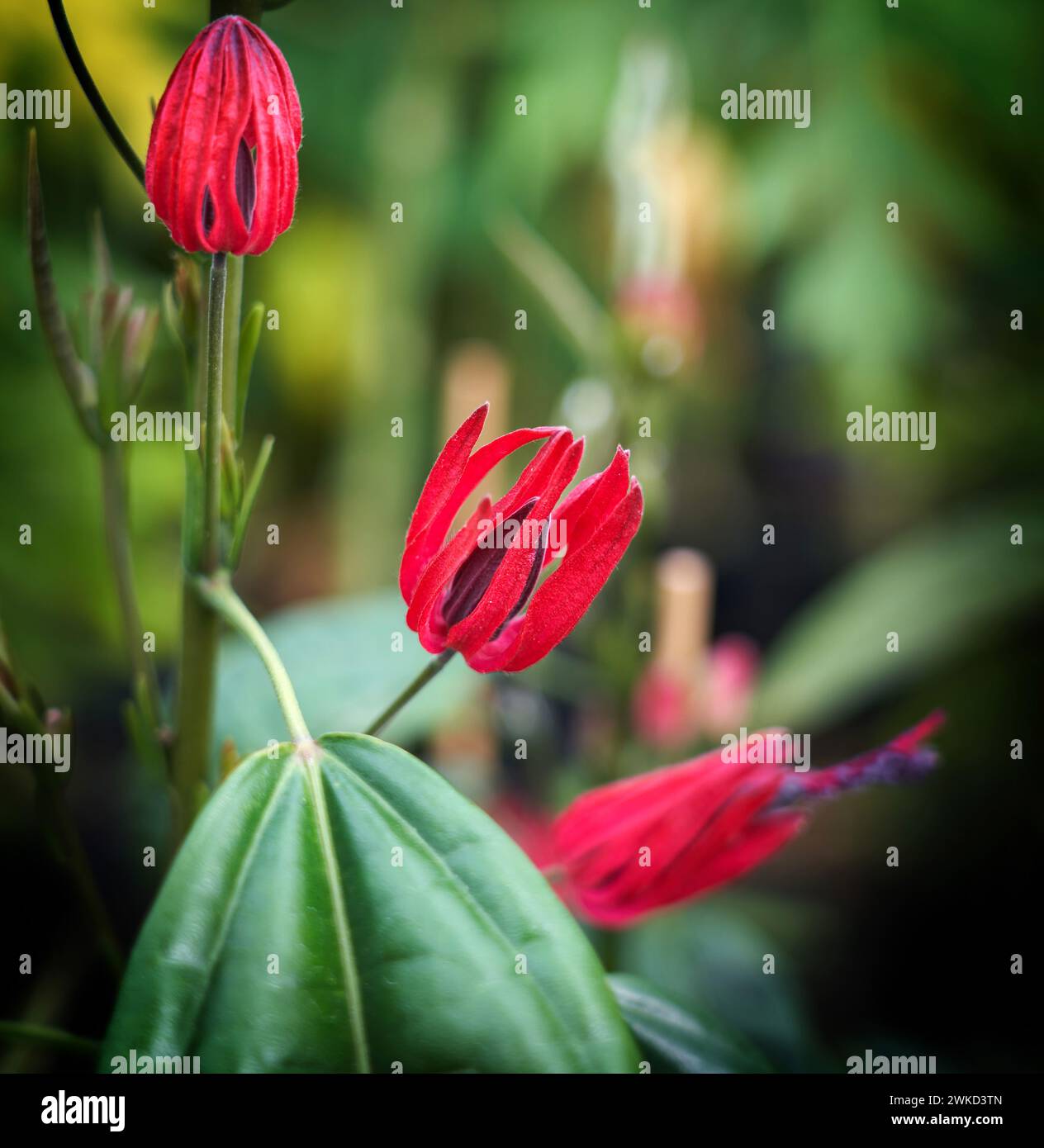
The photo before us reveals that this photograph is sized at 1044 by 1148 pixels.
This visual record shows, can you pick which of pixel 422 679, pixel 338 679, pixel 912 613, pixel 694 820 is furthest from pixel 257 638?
pixel 912 613

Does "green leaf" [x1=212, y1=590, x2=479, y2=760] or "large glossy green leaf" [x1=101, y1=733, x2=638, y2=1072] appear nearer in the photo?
"large glossy green leaf" [x1=101, y1=733, x2=638, y2=1072]

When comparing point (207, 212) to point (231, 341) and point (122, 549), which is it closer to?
point (231, 341)

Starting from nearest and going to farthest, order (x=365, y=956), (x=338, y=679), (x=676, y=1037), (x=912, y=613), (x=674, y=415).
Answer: (x=365, y=956) < (x=676, y=1037) < (x=338, y=679) < (x=912, y=613) < (x=674, y=415)

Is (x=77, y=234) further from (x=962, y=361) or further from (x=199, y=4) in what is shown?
(x=962, y=361)

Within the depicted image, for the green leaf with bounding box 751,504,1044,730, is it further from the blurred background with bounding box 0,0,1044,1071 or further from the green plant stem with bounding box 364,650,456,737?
the green plant stem with bounding box 364,650,456,737

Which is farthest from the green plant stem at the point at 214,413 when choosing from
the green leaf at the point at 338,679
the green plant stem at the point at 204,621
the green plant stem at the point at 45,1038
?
the green leaf at the point at 338,679

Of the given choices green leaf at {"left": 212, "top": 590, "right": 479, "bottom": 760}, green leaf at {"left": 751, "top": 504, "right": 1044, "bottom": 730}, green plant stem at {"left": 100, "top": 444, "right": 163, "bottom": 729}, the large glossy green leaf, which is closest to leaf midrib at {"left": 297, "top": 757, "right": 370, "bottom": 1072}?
the large glossy green leaf

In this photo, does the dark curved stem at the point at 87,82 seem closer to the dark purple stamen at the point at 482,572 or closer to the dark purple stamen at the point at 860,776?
the dark purple stamen at the point at 482,572
